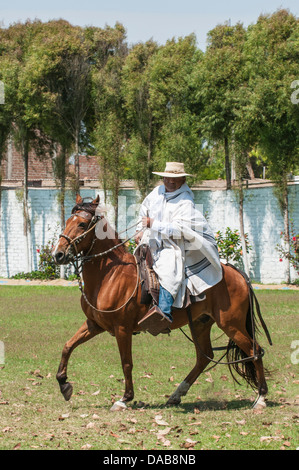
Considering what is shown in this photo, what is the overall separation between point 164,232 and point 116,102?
62.1ft

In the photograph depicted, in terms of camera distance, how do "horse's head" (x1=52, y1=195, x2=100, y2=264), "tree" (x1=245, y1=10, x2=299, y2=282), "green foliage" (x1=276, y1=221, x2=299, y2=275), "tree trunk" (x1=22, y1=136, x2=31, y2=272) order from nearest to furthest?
"horse's head" (x1=52, y1=195, x2=100, y2=264)
"tree" (x1=245, y1=10, x2=299, y2=282)
"green foliage" (x1=276, y1=221, x2=299, y2=275)
"tree trunk" (x1=22, y1=136, x2=31, y2=272)

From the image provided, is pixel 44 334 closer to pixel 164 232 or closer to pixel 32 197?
pixel 164 232

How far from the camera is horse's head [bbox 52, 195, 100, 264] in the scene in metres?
7.37

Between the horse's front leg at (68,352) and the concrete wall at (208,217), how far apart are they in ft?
51.5

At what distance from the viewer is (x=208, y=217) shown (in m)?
24.6

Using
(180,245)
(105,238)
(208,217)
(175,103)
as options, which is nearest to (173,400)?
(180,245)

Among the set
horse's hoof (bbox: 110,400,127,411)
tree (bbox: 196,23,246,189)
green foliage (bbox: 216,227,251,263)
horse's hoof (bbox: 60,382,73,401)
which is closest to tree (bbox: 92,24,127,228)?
tree (bbox: 196,23,246,189)

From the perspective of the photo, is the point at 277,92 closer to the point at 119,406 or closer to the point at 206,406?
the point at 206,406

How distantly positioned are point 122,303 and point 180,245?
97cm

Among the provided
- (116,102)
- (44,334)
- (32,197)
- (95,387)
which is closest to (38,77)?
(116,102)

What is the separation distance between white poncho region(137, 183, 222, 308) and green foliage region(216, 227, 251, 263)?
1510 cm

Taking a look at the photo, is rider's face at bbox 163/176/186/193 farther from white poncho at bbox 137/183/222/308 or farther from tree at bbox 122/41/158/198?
tree at bbox 122/41/158/198

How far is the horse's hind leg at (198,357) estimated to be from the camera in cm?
792

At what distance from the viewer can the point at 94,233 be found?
306 inches
